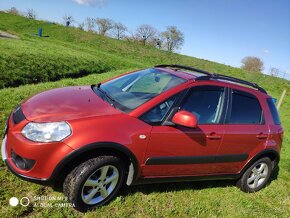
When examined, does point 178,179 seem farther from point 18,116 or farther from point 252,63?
point 252,63

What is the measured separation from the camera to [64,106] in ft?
12.6

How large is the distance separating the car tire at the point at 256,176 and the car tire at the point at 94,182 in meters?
2.44

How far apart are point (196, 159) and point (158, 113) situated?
929 mm

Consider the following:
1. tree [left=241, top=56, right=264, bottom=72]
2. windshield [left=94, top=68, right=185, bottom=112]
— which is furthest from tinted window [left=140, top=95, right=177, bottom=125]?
tree [left=241, top=56, right=264, bottom=72]

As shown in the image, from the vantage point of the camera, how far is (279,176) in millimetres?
6820

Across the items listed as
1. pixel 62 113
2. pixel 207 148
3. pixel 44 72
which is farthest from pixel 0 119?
pixel 44 72

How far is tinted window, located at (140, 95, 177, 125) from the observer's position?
3.98 meters

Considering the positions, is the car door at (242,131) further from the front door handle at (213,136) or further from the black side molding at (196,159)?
the front door handle at (213,136)

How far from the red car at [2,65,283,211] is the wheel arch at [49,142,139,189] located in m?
0.01

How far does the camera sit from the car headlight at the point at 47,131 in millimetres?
3383

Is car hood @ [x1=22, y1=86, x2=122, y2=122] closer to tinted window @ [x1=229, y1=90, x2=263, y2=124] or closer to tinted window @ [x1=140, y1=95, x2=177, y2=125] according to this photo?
tinted window @ [x1=140, y1=95, x2=177, y2=125]

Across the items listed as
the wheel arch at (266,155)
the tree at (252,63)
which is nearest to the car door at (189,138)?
the wheel arch at (266,155)

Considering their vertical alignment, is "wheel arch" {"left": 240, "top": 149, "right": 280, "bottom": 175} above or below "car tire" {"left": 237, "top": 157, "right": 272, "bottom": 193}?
above

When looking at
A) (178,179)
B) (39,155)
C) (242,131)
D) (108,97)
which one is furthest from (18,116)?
(242,131)
